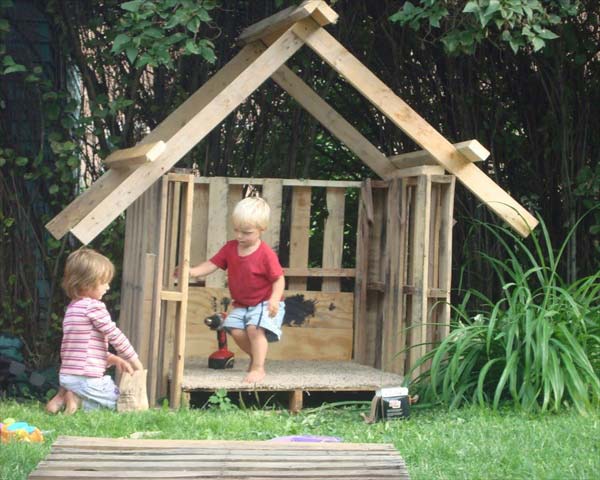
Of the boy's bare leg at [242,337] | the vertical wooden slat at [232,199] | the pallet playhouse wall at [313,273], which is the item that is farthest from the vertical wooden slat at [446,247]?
the vertical wooden slat at [232,199]

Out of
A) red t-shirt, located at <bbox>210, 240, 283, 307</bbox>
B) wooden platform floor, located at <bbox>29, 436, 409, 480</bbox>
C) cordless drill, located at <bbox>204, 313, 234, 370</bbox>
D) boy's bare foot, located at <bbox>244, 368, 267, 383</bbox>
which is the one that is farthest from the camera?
cordless drill, located at <bbox>204, 313, 234, 370</bbox>

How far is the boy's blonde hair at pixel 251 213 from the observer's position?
7.10 metres

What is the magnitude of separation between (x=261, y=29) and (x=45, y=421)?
9.29 feet

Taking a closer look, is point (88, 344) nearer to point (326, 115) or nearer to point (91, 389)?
point (91, 389)

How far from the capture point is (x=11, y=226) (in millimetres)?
8414

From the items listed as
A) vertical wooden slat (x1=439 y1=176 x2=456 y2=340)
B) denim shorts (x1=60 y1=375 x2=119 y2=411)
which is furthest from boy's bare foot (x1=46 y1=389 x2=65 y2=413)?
vertical wooden slat (x1=439 y1=176 x2=456 y2=340)

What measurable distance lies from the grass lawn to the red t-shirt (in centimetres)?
83

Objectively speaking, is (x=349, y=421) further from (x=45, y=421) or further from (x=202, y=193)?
(x=202, y=193)

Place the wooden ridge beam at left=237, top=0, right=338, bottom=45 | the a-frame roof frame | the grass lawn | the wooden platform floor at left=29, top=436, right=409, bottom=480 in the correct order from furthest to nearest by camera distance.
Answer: the wooden ridge beam at left=237, top=0, right=338, bottom=45 < the a-frame roof frame < the grass lawn < the wooden platform floor at left=29, top=436, right=409, bottom=480

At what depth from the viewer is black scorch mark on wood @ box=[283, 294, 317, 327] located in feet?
26.4

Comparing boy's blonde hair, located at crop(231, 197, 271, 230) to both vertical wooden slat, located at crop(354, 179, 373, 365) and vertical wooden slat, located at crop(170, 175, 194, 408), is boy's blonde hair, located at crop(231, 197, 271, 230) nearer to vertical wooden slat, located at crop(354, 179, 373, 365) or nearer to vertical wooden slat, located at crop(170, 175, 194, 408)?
vertical wooden slat, located at crop(170, 175, 194, 408)

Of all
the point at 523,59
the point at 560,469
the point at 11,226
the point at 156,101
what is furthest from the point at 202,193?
the point at 560,469

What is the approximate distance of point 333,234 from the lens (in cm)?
817

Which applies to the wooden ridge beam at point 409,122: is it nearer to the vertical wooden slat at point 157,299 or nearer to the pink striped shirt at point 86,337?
the vertical wooden slat at point 157,299
